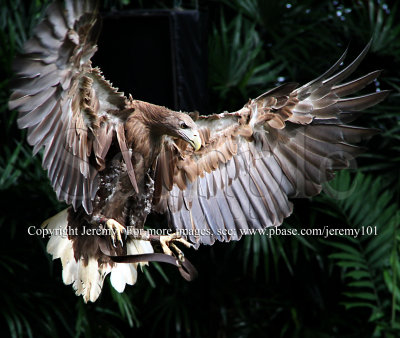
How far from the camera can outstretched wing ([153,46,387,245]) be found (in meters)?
1.94

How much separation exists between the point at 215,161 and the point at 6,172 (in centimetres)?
133

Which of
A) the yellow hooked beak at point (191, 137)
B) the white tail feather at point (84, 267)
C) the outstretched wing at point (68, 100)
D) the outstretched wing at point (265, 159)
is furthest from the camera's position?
the outstretched wing at point (265, 159)

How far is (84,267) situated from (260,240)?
4.83ft

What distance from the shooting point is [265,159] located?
2.04 metres

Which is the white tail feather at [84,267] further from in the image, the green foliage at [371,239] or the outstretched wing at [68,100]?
the green foliage at [371,239]

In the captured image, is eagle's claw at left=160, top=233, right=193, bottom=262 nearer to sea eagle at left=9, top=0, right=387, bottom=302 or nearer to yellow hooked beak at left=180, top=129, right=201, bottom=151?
sea eagle at left=9, top=0, right=387, bottom=302

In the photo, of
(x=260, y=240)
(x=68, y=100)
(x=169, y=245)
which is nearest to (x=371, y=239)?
(x=260, y=240)

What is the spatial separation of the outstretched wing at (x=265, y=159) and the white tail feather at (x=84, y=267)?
186 millimetres

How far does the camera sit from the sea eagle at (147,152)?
149 cm

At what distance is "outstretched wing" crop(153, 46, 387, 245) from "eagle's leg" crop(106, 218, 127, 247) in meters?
0.26

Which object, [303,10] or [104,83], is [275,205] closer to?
[104,83]

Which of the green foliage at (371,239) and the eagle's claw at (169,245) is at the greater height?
the eagle's claw at (169,245)

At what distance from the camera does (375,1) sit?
3.53m

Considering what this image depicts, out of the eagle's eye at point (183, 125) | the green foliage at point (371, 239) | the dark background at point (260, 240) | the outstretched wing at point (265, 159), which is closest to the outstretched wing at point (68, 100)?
the eagle's eye at point (183, 125)
